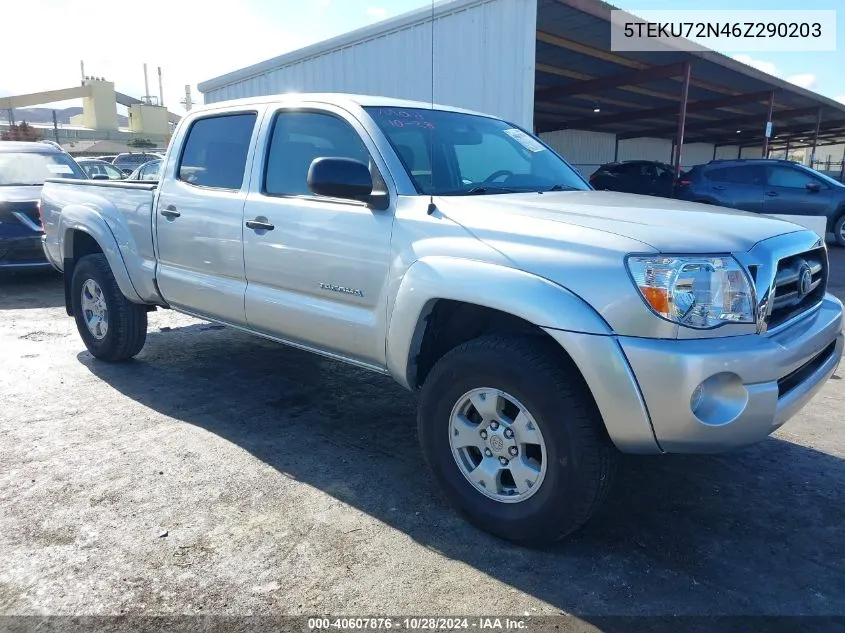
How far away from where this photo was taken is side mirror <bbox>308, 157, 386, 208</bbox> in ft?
9.46

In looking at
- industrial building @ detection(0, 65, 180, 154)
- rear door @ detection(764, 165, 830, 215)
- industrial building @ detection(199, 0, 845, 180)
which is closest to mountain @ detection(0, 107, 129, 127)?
industrial building @ detection(0, 65, 180, 154)

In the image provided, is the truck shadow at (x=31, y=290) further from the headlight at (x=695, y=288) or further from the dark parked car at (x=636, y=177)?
the dark parked car at (x=636, y=177)

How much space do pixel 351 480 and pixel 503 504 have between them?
0.89 metres

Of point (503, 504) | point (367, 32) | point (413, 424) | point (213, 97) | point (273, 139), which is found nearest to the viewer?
point (503, 504)

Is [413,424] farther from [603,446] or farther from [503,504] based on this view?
[603,446]

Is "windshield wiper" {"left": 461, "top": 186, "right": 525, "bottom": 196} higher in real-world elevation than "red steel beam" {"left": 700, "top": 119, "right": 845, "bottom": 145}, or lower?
lower

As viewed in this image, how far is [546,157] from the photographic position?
394 centimetres

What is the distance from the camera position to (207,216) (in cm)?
387

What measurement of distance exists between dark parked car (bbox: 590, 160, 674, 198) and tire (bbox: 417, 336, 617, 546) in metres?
15.3

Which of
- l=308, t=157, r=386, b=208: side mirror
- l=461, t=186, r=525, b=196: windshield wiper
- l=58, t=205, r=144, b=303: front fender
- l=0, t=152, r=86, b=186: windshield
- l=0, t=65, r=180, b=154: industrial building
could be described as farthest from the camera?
l=0, t=65, r=180, b=154: industrial building

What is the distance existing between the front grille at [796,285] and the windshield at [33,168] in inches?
352

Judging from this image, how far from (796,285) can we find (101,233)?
4447mm

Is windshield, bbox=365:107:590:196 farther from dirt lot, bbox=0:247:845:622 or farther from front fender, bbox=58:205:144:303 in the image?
front fender, bbox=58:205:144:303

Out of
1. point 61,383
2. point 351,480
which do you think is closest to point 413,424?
point 351,480
